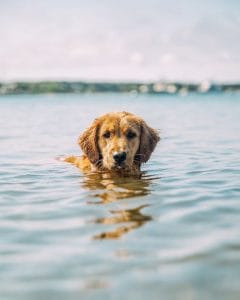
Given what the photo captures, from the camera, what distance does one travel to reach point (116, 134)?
994cm

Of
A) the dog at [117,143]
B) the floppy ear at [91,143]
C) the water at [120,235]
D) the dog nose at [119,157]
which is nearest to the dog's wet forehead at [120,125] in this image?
the dog at [117,143]

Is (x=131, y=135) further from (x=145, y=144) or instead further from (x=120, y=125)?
(x=145, y=144)

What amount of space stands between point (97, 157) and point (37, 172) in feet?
5.87

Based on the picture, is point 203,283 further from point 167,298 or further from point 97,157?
point 97,157

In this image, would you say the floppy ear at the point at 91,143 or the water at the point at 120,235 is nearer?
the water at the point at 120,235

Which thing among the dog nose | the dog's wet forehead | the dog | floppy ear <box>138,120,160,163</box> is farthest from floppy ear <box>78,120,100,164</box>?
the dog nose

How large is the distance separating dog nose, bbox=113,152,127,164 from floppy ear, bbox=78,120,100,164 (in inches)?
44.1

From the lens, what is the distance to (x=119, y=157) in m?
9.24

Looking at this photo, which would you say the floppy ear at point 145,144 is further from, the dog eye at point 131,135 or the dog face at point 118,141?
the dog eye at point 131,135

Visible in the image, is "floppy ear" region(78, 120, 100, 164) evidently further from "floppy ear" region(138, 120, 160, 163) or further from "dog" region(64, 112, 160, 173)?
"floppy ear" region(138, 120, 160, 163)

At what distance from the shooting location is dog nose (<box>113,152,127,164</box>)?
9.23 m

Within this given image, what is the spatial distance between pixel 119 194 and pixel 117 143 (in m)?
1.34

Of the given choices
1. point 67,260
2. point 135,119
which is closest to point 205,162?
point 135,119

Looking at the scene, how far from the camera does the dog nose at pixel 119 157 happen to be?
9.23 m
